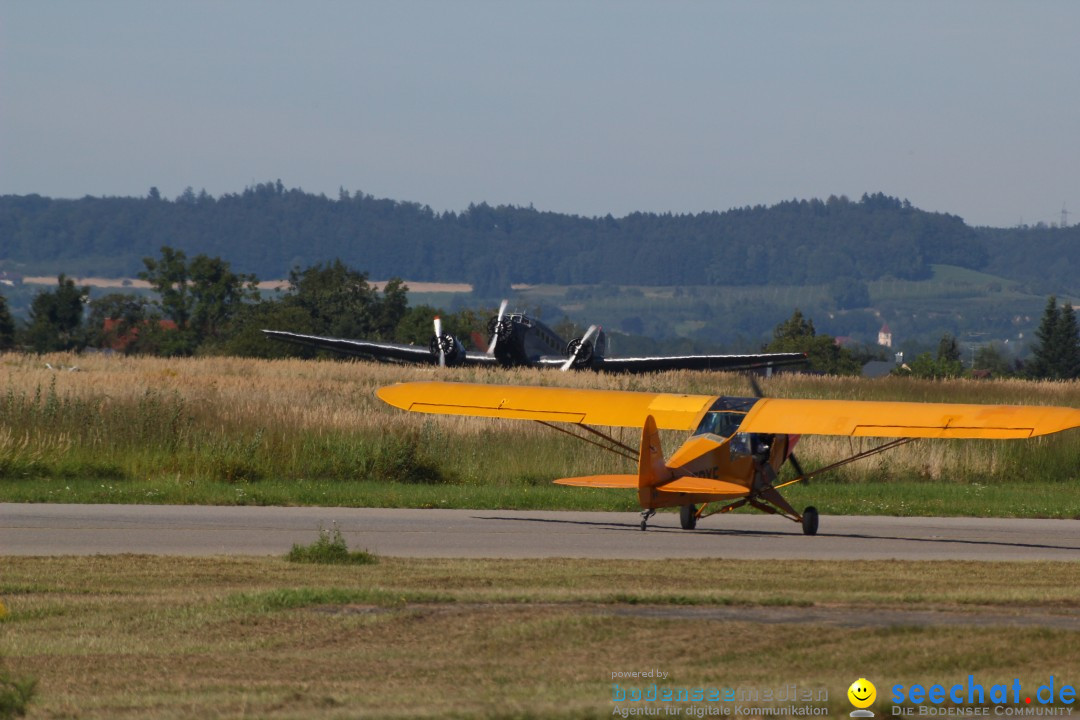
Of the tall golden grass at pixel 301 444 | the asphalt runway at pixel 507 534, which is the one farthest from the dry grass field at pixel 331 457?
the asphalt runway at pixel 507 534

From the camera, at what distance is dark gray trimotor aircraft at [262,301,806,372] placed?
158 feet

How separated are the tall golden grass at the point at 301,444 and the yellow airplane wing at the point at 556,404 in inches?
143

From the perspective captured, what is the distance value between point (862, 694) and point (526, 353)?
42318 mm

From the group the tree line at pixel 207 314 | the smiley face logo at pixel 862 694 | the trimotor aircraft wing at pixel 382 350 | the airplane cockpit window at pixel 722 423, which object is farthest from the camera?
the tree line at pixel 207 314

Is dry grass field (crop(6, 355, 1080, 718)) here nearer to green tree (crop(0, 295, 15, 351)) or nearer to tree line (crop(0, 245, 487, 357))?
green tree (crop(0, 295, 15, 351))

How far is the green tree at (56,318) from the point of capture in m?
81.9

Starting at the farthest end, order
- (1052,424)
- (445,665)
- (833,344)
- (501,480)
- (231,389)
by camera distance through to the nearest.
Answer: (833,344), (231,389), (501,480), (1052,424), (445,665)

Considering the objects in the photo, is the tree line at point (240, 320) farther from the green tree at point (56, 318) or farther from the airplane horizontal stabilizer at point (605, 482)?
the airplane horizontal stabilizer at point (605, 482)

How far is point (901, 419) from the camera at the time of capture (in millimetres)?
16875

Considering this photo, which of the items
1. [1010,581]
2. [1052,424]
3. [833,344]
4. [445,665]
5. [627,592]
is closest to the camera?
[445,665]

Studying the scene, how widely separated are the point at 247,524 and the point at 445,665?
367 inches

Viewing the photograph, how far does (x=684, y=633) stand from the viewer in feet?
28.8

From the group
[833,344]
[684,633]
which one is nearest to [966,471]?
[684,633]

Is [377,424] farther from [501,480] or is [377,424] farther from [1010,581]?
[1010,581]
